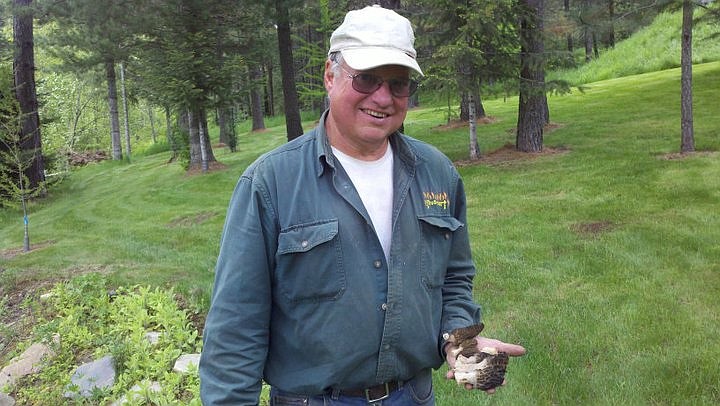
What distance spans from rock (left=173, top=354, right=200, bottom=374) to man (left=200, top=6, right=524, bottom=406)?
2716 mm

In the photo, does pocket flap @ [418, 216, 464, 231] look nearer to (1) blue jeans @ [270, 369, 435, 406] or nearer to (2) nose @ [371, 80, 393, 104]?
(2) nose @ [371, 80, 393, 104]

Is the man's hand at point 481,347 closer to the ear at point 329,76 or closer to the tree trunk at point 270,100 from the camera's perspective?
the ear at point 329,76

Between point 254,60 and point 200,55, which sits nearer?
point 200,55

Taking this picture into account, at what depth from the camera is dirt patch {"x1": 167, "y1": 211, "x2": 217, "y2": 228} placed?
34.4ft

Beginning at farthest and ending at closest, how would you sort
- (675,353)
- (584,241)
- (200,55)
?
1. (200,55)
2. (584,241)
3. (675,353)

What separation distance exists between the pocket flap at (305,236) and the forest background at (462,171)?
240cm

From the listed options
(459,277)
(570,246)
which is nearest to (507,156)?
(570,246)

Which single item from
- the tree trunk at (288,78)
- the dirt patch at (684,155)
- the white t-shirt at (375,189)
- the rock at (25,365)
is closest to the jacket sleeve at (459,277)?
the white t-shirt at (375,189)

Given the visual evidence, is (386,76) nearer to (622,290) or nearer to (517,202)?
(622,290)

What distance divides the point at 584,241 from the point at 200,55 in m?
11.4

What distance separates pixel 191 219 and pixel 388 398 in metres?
9.55

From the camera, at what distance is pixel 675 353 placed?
396cm

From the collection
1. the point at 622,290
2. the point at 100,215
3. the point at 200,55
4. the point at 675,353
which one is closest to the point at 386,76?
the point at 675,353

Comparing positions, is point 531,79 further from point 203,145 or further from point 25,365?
point 25,365
